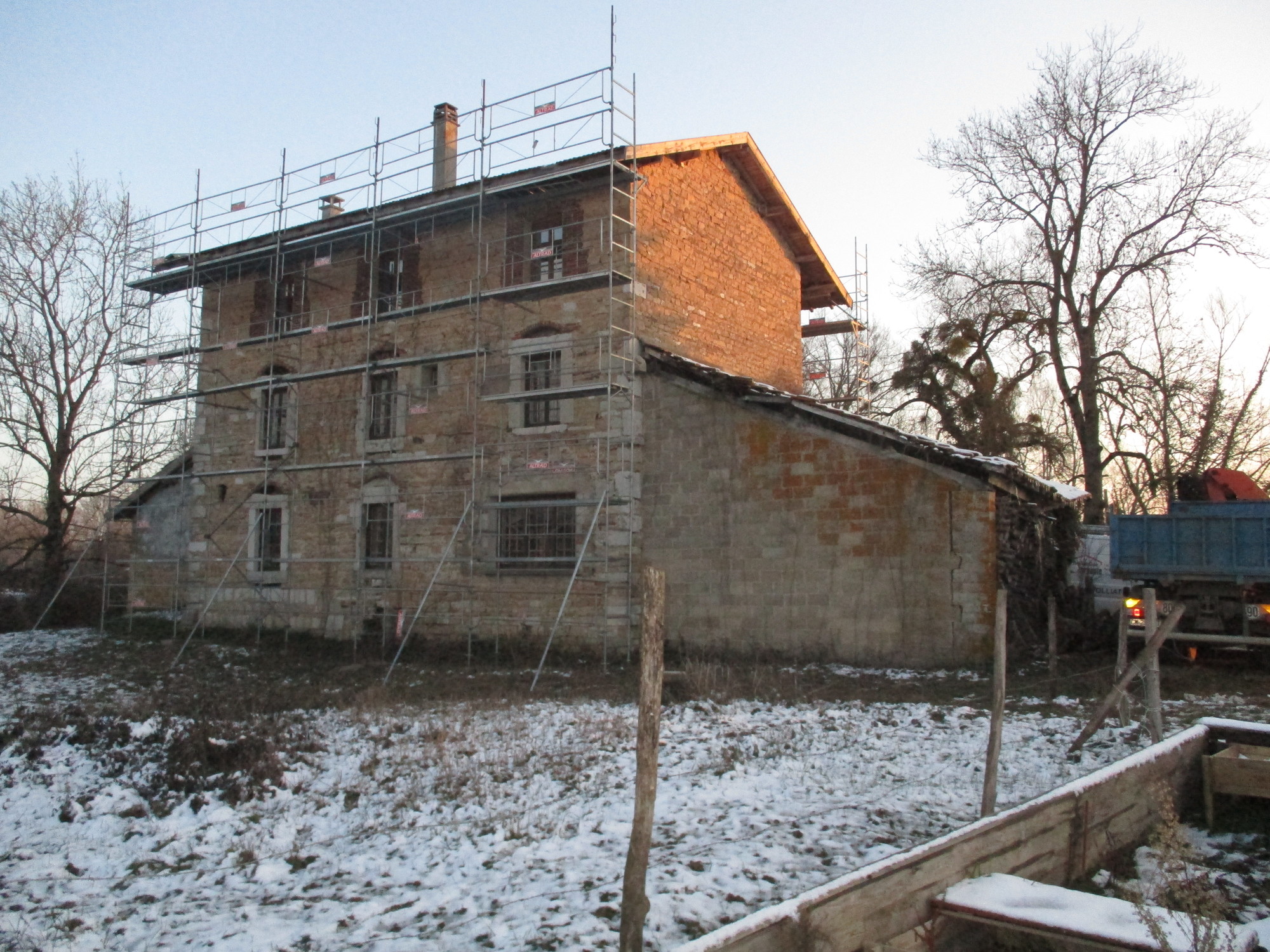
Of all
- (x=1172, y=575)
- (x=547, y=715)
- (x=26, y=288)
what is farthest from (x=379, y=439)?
(x=1172, y=575)

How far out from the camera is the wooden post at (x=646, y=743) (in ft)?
13.1

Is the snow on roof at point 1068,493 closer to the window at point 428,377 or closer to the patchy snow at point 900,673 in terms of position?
the patchy snow at point 900,673

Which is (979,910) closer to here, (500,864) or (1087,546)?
(500,864)

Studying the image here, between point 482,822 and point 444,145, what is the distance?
15.9 meters

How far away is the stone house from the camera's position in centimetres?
1393

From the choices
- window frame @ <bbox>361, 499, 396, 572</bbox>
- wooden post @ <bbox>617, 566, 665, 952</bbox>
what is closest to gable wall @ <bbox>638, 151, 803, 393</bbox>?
window frame @ <bbox>361, 499, 396, 572</bbox>

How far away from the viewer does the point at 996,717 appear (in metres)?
6.60

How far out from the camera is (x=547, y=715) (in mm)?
10672

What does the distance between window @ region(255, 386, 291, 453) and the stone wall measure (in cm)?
844

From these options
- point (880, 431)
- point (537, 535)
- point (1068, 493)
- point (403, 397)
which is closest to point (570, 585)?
point (537, 535)

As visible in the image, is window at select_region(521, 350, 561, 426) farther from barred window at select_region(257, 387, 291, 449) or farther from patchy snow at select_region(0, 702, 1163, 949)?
patchy snow at select_region(0, 702, 1163, 949)

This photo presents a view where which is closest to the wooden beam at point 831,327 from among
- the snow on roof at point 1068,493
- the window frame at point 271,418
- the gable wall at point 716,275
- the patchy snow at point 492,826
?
the gable wall at point 716,275

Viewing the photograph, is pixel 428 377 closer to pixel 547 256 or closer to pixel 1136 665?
pixel 547 256

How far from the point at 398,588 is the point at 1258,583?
13.3m
